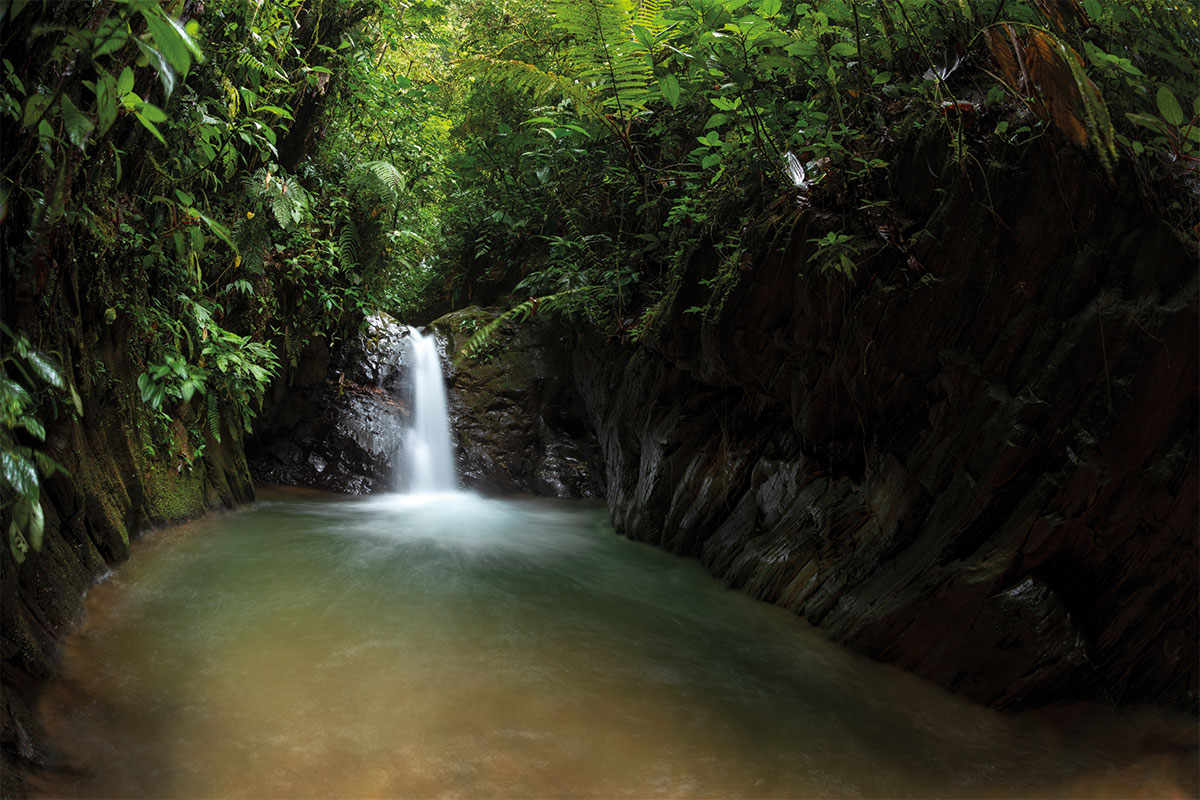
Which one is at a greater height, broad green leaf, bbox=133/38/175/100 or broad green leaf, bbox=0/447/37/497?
broad green leaf, bbox=133/38/175/100

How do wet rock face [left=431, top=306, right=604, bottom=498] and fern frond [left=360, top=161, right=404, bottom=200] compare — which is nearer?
fern frond [left=360, top=161, right=404, bottom=200]

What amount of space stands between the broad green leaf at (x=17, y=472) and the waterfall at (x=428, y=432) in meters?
6.98

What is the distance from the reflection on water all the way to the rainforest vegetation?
0.86m

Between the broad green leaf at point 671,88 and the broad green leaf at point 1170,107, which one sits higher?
the broad green leaf at point 671,88

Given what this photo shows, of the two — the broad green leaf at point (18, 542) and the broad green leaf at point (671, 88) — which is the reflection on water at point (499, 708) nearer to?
the broad green leaf at point (18, 542)

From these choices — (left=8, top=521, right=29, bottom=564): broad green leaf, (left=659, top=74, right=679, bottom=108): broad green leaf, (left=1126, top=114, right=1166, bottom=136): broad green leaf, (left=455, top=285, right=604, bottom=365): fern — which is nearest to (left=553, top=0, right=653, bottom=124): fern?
(left=659, top=74, right=679, bottom=108): broad green leaf

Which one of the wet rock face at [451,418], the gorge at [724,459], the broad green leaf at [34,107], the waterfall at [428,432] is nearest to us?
the broad green leaf at [34,107]

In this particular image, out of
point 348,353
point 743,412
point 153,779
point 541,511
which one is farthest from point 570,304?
point 153,779

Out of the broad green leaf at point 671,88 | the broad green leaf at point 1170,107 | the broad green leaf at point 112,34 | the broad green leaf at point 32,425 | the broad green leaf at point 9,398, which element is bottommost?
the broad green leaf at point 32,425

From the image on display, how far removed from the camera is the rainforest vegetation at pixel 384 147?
2.38 m

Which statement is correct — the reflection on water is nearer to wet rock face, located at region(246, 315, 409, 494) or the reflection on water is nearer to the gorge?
the gorge

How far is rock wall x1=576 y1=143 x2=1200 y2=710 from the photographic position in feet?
8.60

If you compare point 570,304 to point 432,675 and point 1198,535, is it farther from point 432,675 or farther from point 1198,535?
point 1198,535

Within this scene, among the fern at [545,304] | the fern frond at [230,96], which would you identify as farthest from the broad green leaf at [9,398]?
the fern at [545,304]
